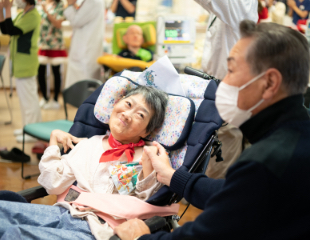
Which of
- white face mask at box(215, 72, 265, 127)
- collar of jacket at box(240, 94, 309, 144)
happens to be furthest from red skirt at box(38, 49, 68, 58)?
collar of jacket at box(240, 94, 309, 144)

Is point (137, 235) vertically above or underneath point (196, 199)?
underneath

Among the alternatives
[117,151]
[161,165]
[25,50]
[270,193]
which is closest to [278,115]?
[270,193]

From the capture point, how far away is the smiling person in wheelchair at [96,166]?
1.32 m

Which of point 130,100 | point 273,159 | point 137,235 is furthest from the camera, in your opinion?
point 130,100

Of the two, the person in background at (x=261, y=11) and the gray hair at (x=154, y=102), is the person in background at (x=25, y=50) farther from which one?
the person in background at (x=261, y=11)

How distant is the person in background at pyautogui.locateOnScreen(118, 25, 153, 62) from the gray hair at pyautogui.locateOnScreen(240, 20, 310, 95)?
10.2 ft

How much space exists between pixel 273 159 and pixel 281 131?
0.35ft

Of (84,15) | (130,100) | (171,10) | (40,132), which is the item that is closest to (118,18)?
(84,15)

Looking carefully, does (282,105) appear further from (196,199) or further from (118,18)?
(118,18)

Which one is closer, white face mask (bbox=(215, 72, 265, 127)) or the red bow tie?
white face mask (bbox=(215, 72, 265, 127))

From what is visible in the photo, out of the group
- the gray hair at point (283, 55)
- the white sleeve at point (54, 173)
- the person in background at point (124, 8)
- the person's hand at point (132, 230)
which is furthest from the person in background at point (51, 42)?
the gray hair at point (283, 55)

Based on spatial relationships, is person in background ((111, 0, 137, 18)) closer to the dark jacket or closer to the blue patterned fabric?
the blue patterned fabric

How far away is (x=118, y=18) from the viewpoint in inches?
184

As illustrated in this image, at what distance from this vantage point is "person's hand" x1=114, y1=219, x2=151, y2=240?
3.87 feet
